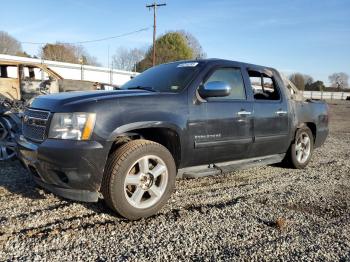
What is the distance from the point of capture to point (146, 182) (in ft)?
13.6

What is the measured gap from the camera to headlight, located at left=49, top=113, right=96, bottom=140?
12.2ft

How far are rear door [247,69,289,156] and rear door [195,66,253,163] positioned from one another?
0.21 meters

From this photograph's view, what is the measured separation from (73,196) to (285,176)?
3622 mm

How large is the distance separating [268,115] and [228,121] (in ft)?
3.27

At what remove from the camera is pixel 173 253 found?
3.19 meters

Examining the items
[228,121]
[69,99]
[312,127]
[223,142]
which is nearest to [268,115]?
[228,121]

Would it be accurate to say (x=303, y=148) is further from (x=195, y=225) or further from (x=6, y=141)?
(x=6, y=141)

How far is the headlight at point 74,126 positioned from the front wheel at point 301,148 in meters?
3.87

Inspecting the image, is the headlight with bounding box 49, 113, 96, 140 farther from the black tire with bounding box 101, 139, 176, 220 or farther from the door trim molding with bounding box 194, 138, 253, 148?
the door trim molding with bounding box 194, 138, 253, 148

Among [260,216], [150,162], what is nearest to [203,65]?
[150,162]

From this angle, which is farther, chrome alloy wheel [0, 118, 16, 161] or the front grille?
chrome alloy wheel [0, 118, 16, 161]

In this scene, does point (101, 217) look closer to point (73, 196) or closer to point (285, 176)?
point (73, 196)

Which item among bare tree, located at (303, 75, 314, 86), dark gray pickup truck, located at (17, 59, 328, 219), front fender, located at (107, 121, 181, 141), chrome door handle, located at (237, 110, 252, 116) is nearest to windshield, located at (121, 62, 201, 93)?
dark gray pickup truck, located at (17, 59, 328, 219)

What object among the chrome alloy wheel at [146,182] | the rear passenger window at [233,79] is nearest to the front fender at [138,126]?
the chrome alloy wheel at [146,182]
